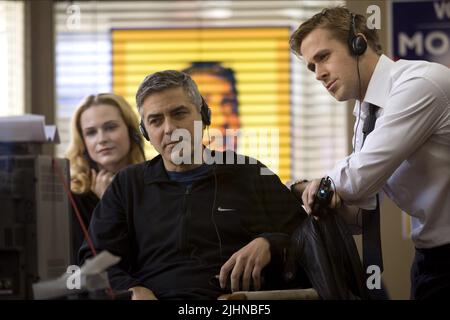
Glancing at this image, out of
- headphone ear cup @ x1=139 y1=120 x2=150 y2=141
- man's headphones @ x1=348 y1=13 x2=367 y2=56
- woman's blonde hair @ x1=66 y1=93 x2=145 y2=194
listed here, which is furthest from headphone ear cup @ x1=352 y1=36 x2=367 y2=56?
woman's blonde hair @ x1=66 y1=93 x2=145 y2=194

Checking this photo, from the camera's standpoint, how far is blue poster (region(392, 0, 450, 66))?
134 inches

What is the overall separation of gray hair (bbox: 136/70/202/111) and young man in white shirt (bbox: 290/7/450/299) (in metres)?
0.32

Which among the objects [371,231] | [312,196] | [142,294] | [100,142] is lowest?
[142,294]

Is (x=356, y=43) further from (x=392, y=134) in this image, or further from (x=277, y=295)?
(x=277, y=295)

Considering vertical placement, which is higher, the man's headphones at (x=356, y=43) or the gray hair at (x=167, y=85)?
the man's headphones at (x=356, y=43)

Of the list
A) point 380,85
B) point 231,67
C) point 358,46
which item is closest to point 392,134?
point 380,85

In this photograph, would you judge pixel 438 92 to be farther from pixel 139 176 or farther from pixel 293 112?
pixel 293 112

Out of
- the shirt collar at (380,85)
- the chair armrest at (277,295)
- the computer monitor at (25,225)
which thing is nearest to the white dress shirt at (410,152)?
the shirt collar at (380,85)

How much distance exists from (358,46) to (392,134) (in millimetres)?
298

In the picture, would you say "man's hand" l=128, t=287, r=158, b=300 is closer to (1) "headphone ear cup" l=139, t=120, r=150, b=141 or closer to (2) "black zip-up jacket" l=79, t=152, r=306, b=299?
(2) "black zip-up jacket" l=79, t=152, r=306, b=299

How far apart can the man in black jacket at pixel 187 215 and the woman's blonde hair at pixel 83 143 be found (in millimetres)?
324

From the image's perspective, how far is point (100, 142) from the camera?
2912 millimetres

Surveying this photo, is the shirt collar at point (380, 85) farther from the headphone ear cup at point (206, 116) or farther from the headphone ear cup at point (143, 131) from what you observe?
the headphone ear cup at point (143, 131)

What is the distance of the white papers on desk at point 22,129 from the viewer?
2053 mm
